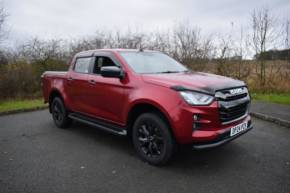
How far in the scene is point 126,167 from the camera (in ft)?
11.8

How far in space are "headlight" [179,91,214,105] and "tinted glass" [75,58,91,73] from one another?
2464 millimetres

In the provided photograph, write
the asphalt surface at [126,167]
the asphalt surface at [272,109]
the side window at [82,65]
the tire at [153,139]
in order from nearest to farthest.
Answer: the asphalt surface at [126,167] < the tire at [153,139] < the side window at [82,65] < the asphalt surface at [272,109]

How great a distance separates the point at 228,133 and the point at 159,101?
1.08 metres

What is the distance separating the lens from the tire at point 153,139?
3.35 meters

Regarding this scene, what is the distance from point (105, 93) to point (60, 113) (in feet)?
6.93

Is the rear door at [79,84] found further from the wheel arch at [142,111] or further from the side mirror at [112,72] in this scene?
the wheel arch at [142,111]

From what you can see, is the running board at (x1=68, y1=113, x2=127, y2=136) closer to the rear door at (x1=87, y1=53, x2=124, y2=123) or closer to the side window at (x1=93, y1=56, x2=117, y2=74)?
the rear door at (x1=87, y1=53, x2=124, y2=123)

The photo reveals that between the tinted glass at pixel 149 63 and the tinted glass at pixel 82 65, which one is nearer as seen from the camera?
the tinted glass at pixel 149 63

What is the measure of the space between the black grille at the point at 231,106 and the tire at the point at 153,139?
0.80 meters

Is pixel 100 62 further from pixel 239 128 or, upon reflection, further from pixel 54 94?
pixel 239 128

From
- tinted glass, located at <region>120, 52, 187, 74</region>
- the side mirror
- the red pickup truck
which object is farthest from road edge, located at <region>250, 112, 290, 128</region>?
the side mirror

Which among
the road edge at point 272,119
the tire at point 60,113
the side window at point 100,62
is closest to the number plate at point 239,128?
the side window at point 100,62

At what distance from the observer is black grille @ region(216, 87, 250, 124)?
10.6ft

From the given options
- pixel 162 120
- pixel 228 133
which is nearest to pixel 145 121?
pixel 162 120
